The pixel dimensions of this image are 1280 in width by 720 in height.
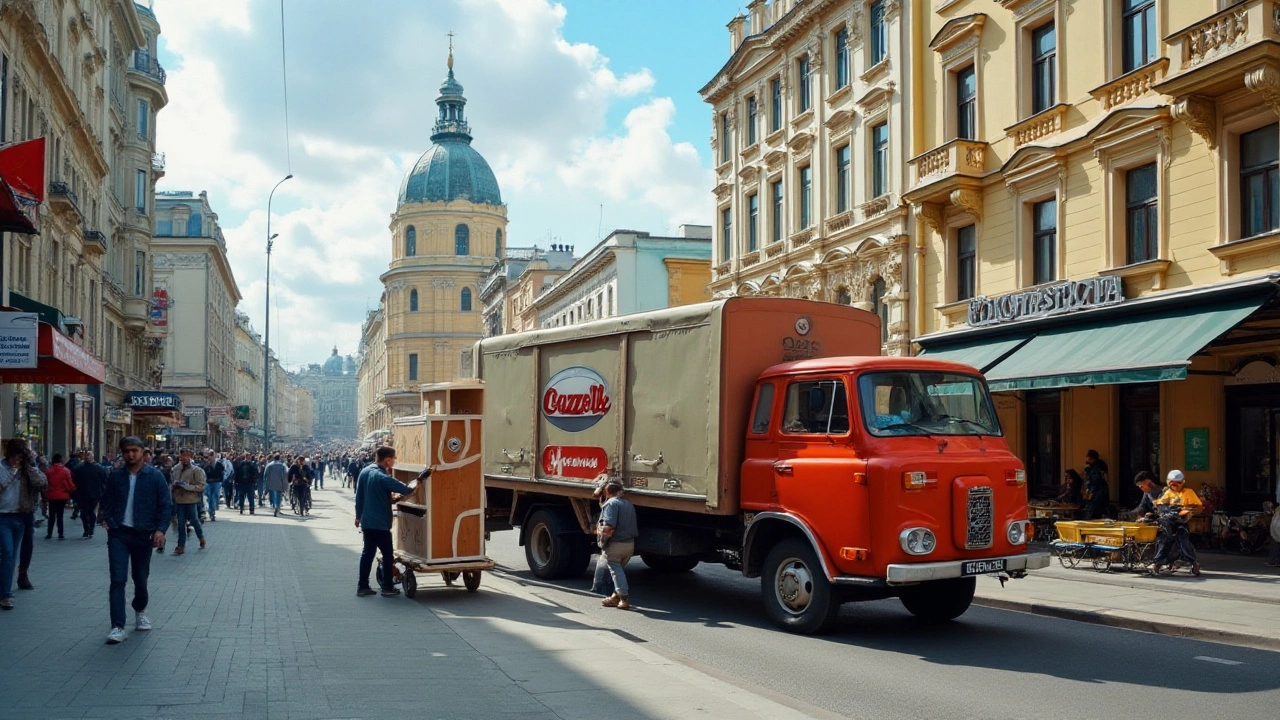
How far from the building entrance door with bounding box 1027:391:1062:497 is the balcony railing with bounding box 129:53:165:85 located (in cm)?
4505

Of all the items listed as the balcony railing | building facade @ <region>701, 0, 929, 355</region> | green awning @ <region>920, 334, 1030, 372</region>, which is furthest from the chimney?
the balcony railing

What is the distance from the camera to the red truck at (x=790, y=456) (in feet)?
33.9

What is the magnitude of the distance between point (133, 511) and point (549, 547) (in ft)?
21.4

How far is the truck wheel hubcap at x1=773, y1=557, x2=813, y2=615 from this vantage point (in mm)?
→ 10938

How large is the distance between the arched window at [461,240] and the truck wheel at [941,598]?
108907 mm

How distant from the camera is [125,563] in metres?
9.91

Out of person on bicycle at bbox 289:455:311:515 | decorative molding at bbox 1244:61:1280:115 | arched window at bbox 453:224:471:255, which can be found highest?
arched window at bbox 453:224:471:255

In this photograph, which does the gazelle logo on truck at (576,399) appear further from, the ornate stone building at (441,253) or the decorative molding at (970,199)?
the ornate stone building at (441,253)

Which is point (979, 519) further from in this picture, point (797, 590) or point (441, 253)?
point (441, 253)

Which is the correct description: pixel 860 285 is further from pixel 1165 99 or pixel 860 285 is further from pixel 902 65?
pixel 1165 99

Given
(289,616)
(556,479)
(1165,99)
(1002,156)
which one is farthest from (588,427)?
(1002,156)

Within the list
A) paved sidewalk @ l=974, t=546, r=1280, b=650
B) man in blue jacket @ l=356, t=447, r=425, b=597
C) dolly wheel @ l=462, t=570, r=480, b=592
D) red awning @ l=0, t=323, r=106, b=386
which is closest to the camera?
paved sidewalk @ l=974, t=546, r=1280, b=650

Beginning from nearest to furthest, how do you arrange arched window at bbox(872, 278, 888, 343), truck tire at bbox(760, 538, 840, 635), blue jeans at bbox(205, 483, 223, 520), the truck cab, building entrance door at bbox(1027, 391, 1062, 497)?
the truck cab, truck tire at bbox(760, 538, 840, 635), building entrance door at bbox(1027, 391, 1062, 497), arched window at bbox(872, 278, 888, 343), blue jeans at bbox(205, 483, 223, 520)

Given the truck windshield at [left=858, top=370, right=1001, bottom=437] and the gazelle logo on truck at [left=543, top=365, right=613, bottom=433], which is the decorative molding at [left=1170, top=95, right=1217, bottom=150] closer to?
the truck windshield at [left=858, top=370, right=1001, bottom=437]
